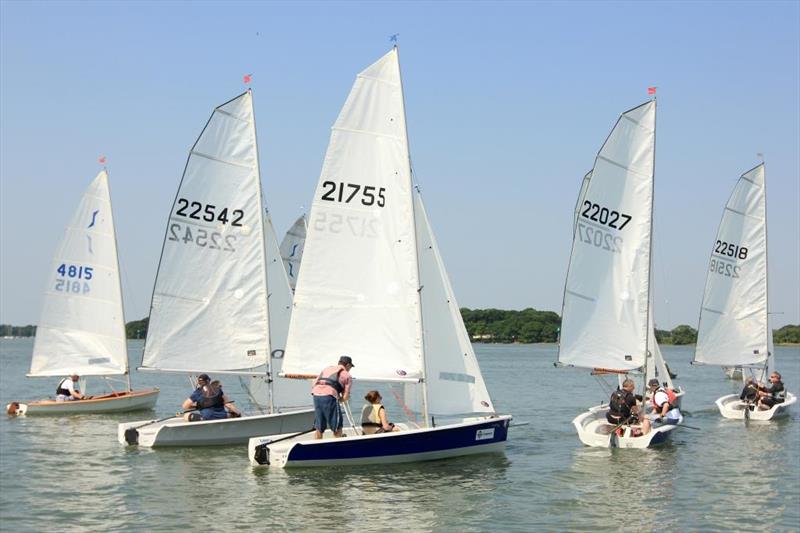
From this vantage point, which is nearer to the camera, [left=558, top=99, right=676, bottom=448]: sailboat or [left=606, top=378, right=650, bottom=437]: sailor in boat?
[left=606, top=378, right=650, bottom=437]: sailor in boat

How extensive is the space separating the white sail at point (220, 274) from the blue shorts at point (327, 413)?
4.57 metres

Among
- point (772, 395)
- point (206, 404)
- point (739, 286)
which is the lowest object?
point (206, 404)

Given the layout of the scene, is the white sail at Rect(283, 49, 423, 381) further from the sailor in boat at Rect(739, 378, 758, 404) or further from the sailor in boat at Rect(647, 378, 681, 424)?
the sailor in boat at Rect(739, 378, 758, 404)

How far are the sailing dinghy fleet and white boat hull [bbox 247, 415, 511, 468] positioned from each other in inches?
1.3

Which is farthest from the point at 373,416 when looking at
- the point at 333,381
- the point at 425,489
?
the point at 425,489

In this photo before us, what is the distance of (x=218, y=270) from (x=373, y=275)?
15.5 feet

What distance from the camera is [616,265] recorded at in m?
20.9

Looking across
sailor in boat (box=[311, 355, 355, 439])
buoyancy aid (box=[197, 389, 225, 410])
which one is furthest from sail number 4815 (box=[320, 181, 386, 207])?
buoyancy aid (box=[197, 389, 225, 410])

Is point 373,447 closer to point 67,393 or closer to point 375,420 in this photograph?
point 375,420

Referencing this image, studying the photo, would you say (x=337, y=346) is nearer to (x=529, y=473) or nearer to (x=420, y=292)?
(x=420, y=292)

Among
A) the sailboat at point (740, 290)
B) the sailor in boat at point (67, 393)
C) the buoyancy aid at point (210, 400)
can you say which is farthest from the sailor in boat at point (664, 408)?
the sailor in boat at point (67, 393)

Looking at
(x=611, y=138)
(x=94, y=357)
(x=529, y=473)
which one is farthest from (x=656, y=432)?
(x=94, y=357)

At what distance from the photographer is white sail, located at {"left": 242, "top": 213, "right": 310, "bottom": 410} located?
69.2 ft

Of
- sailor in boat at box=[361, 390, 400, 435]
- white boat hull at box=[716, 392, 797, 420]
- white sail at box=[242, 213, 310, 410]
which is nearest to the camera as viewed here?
sailor in boat at box=[361, 390, 400, 435]
